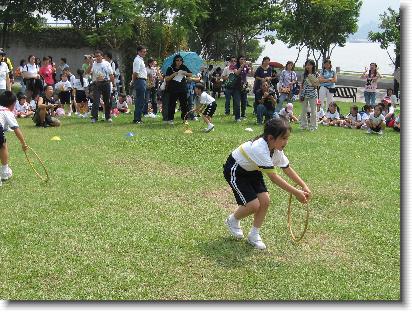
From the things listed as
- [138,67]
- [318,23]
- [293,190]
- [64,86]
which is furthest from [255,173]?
[318,23]

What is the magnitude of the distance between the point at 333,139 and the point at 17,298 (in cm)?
904

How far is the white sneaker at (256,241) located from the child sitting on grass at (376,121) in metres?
8.73

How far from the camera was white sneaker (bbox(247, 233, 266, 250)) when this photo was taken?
227 inches

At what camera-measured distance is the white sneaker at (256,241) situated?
5773mm

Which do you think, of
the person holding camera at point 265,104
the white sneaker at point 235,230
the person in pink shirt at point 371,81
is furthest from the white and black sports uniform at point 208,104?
the white sneaker at point 235,230

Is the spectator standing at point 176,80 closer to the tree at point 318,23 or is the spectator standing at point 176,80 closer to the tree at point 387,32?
the tree at point 318,23

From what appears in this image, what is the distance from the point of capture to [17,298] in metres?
4.62

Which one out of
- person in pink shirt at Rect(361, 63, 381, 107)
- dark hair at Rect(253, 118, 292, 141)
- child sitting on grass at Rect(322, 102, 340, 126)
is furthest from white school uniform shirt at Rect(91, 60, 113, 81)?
dark hair at Rect(253, 118, 292, 141)

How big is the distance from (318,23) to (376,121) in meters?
20.0

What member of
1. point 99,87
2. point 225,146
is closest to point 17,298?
point 225,146

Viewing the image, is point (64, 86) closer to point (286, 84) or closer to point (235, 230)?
point (286, 84)

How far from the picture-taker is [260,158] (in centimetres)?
553

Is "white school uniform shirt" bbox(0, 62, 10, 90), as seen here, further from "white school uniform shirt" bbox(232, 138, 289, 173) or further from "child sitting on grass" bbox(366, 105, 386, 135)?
"white school uniform shirt" bbox(232, 138, 289, 173)

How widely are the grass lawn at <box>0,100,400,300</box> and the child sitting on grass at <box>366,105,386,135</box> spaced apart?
3.20 meters
